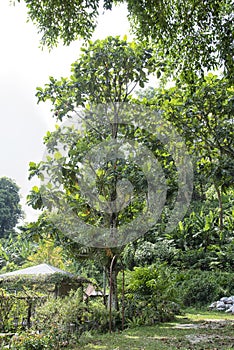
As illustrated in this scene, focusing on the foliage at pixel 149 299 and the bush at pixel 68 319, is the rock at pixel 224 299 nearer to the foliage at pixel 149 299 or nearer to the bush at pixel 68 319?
the foliage at pixel 149 299

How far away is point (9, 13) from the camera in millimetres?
5133

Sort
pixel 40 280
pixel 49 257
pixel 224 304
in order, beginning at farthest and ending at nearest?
pixel 49 257 < pixel 224 304 < pixel 40 280

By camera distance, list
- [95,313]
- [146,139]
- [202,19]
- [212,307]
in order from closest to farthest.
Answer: [202,19] → [95,313] → [146,139] → [212,307]

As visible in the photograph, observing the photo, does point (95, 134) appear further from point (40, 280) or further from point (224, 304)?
point (224, 304)

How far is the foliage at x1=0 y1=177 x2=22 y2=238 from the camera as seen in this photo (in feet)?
90.3

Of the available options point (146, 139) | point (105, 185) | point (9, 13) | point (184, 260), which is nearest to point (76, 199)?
point (105, 185)

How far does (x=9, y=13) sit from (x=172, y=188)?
4914mm

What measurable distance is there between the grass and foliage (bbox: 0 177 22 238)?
2090cm

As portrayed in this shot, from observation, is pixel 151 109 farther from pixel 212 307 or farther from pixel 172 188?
pixel 212 307

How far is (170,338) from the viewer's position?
20.9ft

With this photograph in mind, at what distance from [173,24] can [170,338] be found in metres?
4.78

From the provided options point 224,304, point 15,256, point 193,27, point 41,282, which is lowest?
point 224,304

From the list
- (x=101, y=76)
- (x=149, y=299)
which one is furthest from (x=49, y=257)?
(x=101, y=76)

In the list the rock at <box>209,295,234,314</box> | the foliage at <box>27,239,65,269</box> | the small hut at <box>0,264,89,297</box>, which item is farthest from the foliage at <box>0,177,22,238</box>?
the small hut at <box>0,264,89,297</box>
